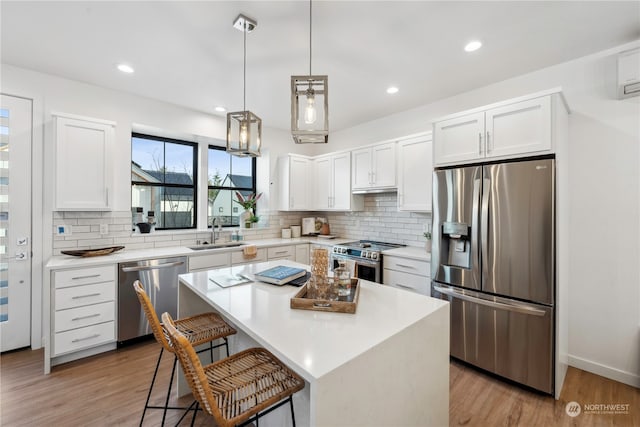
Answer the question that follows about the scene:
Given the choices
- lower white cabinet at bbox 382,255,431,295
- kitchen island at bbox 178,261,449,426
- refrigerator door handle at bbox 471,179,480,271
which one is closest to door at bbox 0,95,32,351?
kitchen island at bbox 178,261,449,426

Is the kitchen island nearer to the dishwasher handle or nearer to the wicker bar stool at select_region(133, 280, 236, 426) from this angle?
the wicker bar stool at select_region(133, 280, 236, 426)

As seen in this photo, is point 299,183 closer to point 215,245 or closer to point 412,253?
point 215,245

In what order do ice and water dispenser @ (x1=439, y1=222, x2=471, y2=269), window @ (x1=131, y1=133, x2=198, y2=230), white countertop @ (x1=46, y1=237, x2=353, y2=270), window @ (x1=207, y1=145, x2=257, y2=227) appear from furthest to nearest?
window @ (x1=207, y1=145, x2=257, y2=227) → window @ (x1=131, y1=133, x2=198, y2=230) → white countertop @ (x1=46, y1=237, x2=353, y2=270) → ice and water dispenser @ (x1=439, y1=222, x2=471, y2=269)

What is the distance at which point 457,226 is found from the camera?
8.14ft

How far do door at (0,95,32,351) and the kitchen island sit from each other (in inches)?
92.8

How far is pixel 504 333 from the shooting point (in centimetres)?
225

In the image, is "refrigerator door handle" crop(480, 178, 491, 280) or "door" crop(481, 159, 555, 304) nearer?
"door" crop(481, 159, 555, 304)

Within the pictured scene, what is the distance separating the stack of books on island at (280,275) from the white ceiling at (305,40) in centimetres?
180

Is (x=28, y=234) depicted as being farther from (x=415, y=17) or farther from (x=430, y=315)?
(x=415, y=17)

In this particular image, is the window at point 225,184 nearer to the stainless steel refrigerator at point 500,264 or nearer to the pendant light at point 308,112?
the pendant light at point 308,112

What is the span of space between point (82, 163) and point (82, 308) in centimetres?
143

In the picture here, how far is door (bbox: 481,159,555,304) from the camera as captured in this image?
205 centimetres

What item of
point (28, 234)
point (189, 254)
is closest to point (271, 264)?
point (189, 254)

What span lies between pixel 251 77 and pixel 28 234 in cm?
271
